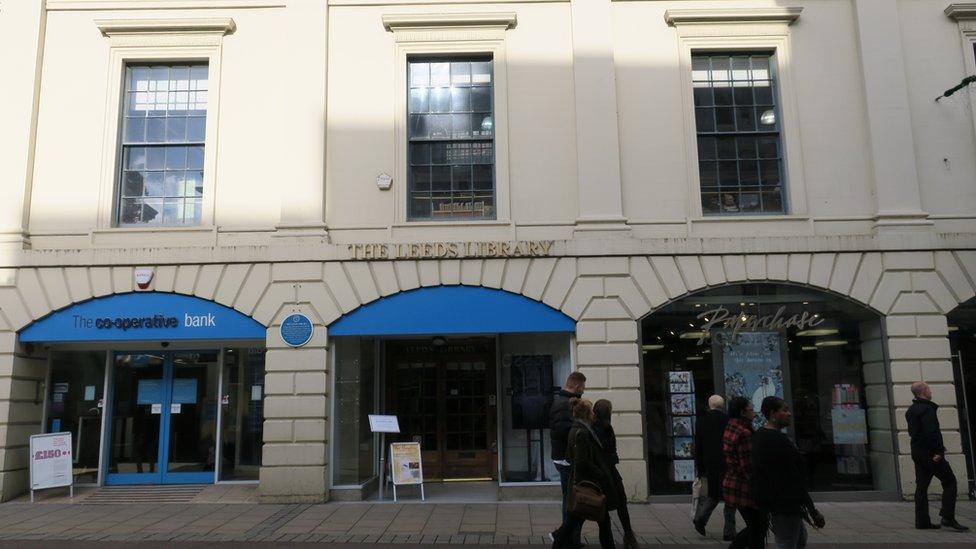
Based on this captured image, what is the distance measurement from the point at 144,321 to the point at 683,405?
863cm

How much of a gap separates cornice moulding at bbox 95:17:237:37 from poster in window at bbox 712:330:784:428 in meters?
9.73

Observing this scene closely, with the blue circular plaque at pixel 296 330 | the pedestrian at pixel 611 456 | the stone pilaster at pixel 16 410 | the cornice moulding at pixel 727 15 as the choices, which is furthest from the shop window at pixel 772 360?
the stone pilaster at pixel 16 410

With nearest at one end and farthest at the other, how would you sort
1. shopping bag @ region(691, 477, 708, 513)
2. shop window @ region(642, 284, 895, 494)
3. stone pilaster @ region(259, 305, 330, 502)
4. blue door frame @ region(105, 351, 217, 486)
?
1. shopping bag @ region(691, 477, 708, 513)
2. stone pilaster @ region(259, 305, 330, 502)
3. shop window @ region(642, 284, 895, 494)
4. blue door frame @ region(105, 351, 217, 486)

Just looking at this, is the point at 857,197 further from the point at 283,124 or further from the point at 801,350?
the point at 283,124

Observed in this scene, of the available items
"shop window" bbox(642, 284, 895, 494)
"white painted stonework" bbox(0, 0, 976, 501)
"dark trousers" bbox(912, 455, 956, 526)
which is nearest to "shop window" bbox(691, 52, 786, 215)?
"white painted stonework" bbox(0, 0, 976, 501)

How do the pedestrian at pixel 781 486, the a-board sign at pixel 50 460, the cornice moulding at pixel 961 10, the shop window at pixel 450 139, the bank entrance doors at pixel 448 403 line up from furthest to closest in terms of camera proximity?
the bank entrance doors at pixel 448 403 → the shop window at pixel 450 139 → the cornice moulding at pixel 961 10 → the a-board sign at pixel 50 460 → the pedestrian at pixel 781 486

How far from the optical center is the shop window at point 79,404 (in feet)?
39.2

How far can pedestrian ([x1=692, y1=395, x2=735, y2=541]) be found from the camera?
8203 mm

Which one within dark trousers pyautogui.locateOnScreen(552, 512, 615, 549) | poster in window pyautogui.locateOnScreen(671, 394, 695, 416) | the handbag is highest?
poster in window pyautogui.locateOnScreen(671, 394, 695, 416)

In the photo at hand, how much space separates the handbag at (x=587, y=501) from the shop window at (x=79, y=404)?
919cm

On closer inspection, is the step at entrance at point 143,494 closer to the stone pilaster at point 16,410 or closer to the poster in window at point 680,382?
the stone pilaster at point 16,410

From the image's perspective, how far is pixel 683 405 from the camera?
1117 cm

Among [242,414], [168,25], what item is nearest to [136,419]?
[242,414]

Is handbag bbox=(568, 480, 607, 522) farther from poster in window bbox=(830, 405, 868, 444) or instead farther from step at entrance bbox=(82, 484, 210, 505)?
step at entrance bbox=(82, 484, 210, 505)
